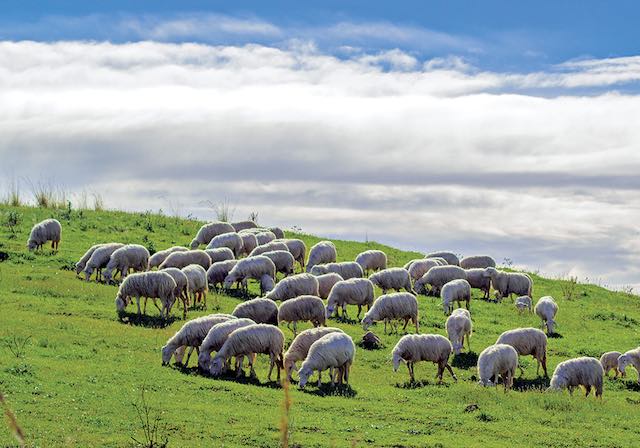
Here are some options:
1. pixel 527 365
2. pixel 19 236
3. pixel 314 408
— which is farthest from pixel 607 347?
pixel 19 236

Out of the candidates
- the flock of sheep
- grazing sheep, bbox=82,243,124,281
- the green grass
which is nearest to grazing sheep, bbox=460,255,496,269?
the flock of sheep

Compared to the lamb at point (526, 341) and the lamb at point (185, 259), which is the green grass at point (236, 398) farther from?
the lamb at point (185, 259)

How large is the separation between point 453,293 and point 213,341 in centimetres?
1310

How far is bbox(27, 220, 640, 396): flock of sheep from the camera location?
19922 mm

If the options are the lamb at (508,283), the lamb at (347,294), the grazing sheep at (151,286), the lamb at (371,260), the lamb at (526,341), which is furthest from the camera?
the lamb at (371,260)

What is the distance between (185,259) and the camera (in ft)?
103

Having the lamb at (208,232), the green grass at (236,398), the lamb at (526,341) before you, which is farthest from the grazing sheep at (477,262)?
the lamb at (526,341)

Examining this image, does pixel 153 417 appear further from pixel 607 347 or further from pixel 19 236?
pixel 19 236

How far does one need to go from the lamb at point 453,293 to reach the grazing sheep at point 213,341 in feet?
40.2

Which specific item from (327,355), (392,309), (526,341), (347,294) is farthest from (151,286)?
(526,341)

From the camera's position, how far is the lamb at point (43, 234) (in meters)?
34.8

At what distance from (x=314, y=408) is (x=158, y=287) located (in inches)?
371

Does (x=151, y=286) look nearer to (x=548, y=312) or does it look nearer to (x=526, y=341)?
(x=526, y=341)

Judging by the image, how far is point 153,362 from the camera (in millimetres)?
20375
